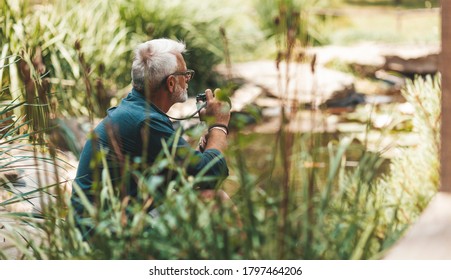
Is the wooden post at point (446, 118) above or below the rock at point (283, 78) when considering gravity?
above

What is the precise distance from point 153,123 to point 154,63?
0.32 m

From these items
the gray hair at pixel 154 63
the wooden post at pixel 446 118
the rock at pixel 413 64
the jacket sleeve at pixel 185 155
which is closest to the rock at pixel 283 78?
the rock at pixel 413 64

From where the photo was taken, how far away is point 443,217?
7.23ft

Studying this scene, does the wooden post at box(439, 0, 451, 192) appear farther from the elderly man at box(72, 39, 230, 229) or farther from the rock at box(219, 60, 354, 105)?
the rock at box(219, 60, 354, 105)

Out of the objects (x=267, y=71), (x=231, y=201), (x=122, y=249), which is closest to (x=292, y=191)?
(x=231, y=201)

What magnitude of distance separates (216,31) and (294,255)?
22.2ft

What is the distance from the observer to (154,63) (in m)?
3.27

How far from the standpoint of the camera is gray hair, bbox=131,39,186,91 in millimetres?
3270

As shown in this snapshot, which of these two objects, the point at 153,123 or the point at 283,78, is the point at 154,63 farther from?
the point at 283,78

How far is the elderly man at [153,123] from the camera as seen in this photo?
2.88 meters

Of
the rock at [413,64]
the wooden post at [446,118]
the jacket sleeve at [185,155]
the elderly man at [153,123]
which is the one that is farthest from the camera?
the rock at [413,64]

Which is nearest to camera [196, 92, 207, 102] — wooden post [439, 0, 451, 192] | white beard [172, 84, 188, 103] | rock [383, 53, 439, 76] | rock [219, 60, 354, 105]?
white beard [172, 84, 188, 103]

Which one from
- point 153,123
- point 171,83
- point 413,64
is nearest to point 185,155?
point 153,123

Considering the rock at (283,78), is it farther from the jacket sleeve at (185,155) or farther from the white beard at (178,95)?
the jacket sleeve at (185,155)
